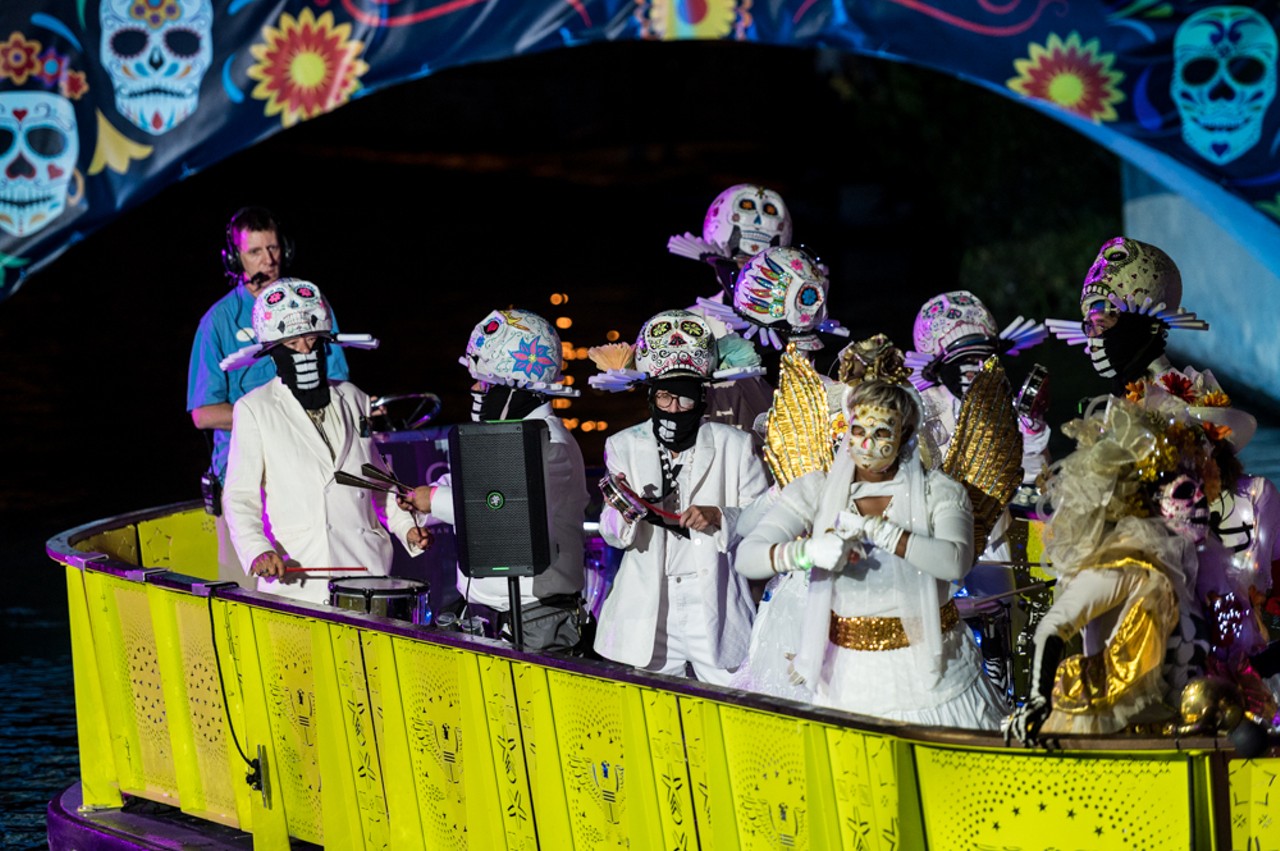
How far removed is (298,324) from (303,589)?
3.29 feet

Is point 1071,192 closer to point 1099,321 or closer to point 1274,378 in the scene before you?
point 1274,378

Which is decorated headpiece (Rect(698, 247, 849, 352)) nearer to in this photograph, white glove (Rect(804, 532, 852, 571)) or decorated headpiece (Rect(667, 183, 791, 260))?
decorated headpiece (Rect(667, 183, 791, 260))

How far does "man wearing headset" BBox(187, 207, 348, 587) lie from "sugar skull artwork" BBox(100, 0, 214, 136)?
656 millimetres

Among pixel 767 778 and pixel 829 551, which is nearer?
pixel 767 778

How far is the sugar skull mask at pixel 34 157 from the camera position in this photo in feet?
24.4

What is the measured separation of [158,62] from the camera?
24.8 feet

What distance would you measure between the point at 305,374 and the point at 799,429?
2197mm

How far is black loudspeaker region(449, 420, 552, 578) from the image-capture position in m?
5.89

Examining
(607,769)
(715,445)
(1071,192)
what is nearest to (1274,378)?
(1071,192)

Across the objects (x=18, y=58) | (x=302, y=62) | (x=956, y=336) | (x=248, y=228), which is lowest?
(x=956, y=336)

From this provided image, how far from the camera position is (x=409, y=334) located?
23.1m

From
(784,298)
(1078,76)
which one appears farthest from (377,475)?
(1078,76)

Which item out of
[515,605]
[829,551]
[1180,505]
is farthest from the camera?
[515,605]

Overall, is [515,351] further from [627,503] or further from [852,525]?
[852,525]
